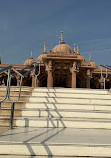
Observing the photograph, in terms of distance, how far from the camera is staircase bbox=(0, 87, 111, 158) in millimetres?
2074

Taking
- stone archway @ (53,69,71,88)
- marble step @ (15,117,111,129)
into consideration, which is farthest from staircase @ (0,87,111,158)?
stone archway @ (53,69,71,88)

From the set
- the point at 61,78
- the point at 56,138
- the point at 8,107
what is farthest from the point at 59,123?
the point at 61,78

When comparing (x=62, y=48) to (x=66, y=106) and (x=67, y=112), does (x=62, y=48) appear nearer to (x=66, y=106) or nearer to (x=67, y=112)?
(x=66, y=106)

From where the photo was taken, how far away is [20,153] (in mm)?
2074

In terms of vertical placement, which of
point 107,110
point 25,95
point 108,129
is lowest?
point 108,129

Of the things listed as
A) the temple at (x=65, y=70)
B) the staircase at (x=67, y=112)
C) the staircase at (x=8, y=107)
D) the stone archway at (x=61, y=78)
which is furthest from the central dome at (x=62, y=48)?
the staircase at (x=67, y=112)

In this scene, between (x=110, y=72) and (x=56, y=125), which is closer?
(x=56, y=125)

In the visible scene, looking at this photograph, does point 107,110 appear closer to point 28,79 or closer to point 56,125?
point 56,125

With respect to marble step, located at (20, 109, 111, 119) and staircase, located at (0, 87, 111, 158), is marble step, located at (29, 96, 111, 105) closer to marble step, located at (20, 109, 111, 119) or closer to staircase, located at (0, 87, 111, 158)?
staircase, located at (0, 87, 111, 158)

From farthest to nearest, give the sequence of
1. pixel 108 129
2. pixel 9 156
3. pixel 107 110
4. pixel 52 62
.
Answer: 1. pixel 52 62
2. pixel 107 110
3. pixel 108 129
4. pixel 9 156

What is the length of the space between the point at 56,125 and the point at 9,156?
5.19ft

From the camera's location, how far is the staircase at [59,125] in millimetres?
2074

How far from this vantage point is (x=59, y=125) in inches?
137

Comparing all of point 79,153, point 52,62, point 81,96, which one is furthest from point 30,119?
point 52,62
